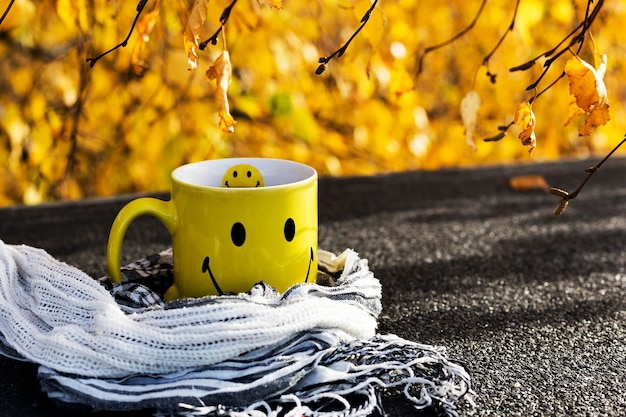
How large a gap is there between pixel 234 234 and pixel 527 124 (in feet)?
0.71

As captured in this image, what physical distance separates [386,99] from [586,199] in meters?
1.04

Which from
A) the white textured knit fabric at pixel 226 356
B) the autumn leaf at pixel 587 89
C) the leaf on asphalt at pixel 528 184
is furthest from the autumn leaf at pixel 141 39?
the leaf on asphalt at pixel 528 184

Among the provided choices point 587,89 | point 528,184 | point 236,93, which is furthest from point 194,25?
point 236,93

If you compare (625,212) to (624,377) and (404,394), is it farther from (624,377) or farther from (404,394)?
(404,394)

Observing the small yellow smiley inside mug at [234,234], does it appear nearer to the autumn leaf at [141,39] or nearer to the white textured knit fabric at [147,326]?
the white textured knit fabric at [147,326]

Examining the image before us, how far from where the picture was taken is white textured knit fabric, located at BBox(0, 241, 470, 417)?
0.42 m

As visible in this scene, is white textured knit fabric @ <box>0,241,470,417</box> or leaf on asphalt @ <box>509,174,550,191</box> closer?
white textured knit fabric @ <box>0,241,470,417</box>

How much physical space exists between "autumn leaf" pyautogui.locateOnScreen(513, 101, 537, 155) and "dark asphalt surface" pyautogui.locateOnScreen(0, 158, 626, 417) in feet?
0.50

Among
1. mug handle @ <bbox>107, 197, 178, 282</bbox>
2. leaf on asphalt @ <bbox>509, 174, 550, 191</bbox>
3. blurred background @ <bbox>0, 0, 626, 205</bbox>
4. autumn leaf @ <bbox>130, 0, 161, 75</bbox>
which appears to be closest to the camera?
mug handle @ <bbox>107, 197, 178, 282</bbox>

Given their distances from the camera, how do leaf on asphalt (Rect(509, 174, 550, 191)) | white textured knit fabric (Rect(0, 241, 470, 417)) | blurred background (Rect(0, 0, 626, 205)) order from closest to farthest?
white textured knit fabric (Rect(0, 241, 470, 417))
leaf on asphalt (Rect(509, 174, 550, 191))
blurred background (Rect(0, 0, 626, 205))

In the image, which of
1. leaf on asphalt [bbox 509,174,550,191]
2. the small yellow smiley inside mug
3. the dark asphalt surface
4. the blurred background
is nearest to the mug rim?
the small yellow smiley inside mug

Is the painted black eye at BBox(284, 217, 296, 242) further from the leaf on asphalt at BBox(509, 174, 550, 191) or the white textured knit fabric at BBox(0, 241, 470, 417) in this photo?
the leaf on asphalt at BBox(509, 174, 550, 191)

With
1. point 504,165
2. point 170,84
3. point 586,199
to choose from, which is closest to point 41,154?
point 170,84

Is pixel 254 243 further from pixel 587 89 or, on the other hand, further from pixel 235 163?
pixel 587 89
